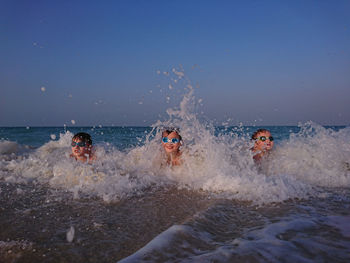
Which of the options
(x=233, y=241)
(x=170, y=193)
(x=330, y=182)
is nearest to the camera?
(x=233, y=241)

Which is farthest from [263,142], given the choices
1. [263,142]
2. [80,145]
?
[80,145]

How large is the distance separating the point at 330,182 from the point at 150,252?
4.17m

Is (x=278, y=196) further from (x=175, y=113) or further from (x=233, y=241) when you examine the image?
(x=175, y=113)

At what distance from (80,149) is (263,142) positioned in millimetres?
4605

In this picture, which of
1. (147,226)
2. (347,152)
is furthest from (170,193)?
(347,152)

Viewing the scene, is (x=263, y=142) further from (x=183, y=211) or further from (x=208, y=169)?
(x=183, y=211)

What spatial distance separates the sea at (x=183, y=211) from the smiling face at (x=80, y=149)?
802 millimetres

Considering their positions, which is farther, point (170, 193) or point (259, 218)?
point (170, 193)

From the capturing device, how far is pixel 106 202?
11.7 feet

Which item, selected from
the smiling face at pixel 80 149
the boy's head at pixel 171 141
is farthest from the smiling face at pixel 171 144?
the smiling face at pixel 80 149

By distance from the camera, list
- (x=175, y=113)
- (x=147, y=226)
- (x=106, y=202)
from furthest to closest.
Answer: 1. (x=175, y=113)
2. (x=106, y=202)
3. (x=147, y=226)

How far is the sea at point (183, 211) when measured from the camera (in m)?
2.12

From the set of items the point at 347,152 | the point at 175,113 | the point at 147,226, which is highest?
the point at 175,113

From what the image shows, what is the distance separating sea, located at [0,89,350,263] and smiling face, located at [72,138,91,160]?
2.63 feet
